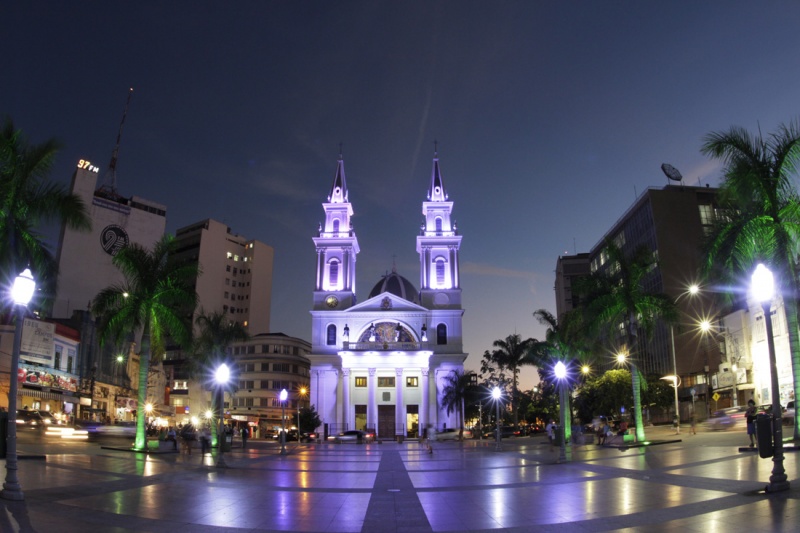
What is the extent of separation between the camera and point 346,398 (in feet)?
252

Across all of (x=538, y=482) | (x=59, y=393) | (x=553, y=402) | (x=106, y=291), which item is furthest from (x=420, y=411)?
(x=538, y=482)

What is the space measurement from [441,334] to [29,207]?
6536 cm

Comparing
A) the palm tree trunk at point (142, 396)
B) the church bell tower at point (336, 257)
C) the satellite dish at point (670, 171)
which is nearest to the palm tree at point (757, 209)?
→ the palm tree trunk at point (142, 396)

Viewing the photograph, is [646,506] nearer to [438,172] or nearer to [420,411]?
[420,411]

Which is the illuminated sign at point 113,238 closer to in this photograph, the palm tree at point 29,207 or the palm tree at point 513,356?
the palm tree at point 513,356

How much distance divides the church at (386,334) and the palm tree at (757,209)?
56.9 metres

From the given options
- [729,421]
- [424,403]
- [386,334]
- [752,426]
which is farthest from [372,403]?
[752,426]

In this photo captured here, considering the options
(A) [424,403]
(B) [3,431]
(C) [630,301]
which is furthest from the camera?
(A) [424,403]

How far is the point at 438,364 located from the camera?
79.4m

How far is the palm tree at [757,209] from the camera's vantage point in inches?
770

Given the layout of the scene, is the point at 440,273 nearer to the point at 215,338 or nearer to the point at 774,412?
the point at 215,338

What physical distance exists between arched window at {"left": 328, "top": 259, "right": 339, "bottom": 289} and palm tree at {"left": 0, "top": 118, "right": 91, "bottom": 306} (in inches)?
2464

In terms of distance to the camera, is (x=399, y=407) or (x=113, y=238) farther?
(x=113, y=238)

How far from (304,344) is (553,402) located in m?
48.4
